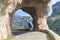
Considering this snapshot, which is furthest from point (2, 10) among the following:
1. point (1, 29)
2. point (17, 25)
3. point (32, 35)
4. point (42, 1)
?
point (17, 25)

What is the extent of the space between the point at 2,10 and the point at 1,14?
0.24 metres

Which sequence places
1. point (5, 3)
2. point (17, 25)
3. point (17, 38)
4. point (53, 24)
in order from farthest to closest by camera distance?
1. point (53, 24)
2. point (17, 25)
3. point (17, 38)
4. point (5, 3)

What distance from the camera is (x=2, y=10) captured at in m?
10.8

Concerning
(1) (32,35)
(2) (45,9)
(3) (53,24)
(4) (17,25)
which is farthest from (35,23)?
(3) (53,24)

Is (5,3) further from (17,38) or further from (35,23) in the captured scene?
(35,23)

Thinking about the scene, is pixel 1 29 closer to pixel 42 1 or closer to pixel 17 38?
pixel 17 38

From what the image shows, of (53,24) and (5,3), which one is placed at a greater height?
(5,3)

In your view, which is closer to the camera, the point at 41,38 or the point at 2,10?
the point at 2,10

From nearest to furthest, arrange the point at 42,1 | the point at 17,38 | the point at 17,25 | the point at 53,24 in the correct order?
the point at 17,38 < the point at 42,1 < the point at 17,25 < the point at 53,24

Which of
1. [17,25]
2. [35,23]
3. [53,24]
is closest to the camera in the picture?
[35,23]

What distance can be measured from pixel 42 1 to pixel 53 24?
12226mm

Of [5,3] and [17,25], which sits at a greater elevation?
[5,3]

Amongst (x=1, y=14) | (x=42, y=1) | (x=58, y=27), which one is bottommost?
(x=58, y=27)

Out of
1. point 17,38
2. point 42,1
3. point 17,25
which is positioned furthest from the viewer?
point 17,25
